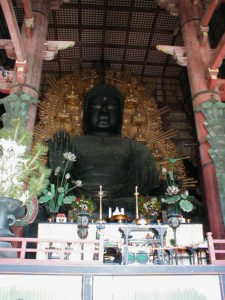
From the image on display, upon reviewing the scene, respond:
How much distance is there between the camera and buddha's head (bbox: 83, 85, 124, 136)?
7445 mm

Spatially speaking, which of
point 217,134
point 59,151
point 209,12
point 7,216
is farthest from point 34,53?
point 7,216

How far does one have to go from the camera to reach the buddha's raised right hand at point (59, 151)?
5355 millimetres

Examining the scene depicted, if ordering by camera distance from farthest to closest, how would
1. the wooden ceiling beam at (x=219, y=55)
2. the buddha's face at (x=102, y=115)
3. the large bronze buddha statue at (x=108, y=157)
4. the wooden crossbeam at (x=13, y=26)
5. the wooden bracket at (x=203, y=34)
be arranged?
the buddha's face at (x=102, y=115), the large bronze buddha statue at (x=108, y=157), the wooden bracket at (x=203, y=34), the wooden ceiling beam at (x=219, y=55), the wooden crossbeam at (x=13, y=26)

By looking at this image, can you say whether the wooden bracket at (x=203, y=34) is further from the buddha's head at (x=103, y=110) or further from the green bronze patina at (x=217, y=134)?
the buddha's head at (x=103, y=110)

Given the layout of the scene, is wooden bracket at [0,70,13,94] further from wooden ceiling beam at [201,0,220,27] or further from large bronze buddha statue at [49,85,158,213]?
wooden ceiling beam at [201,0,220,27]

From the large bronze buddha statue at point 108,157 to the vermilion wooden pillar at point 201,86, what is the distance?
6.40 feet

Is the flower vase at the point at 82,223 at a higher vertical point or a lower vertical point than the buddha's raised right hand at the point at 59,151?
lower

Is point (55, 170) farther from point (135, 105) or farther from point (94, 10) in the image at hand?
point (94, 10)

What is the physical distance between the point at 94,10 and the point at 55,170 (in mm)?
3963

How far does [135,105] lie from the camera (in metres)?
8.04

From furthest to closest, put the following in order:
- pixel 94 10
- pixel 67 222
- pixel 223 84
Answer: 1. pixel 94 10
2. pixel 223 84
3. pixel 67 222

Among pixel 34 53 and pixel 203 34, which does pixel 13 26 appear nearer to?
pixel 34 53

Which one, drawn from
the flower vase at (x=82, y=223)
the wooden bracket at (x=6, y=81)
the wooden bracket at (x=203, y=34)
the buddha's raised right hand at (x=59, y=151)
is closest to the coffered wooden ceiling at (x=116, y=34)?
the wooden bracket at (x=203, y=34)

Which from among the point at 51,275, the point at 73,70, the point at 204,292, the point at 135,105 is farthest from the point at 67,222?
the point at 73,70
